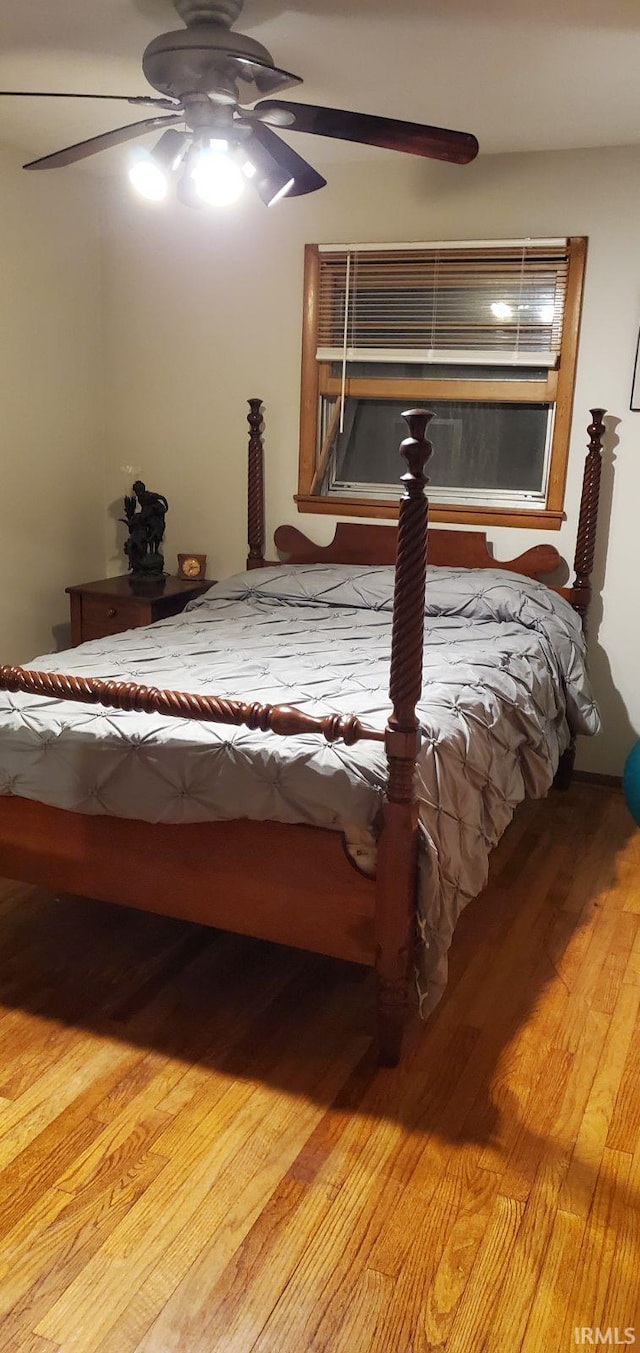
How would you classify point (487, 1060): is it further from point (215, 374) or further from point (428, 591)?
point (215, 374)

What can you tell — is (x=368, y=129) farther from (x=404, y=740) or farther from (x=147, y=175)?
(x=404, y=740)

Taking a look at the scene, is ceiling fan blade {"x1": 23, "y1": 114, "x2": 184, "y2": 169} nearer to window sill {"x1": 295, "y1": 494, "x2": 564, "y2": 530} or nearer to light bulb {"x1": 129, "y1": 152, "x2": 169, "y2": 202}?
light bulb {"x1": 129, "y1": 152, "x2": 169, "y2": 202}

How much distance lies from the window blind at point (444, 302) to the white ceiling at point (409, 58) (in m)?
0.41

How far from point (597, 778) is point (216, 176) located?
2533 millimetres

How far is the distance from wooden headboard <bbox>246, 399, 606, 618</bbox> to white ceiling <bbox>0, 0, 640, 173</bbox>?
98cm

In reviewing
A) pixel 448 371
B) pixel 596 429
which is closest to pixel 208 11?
pixel 448 371

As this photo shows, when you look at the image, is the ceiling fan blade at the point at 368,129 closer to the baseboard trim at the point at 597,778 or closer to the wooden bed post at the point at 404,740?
the wooden bed post at the point at 404,740

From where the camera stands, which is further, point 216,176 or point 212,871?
point 216,176

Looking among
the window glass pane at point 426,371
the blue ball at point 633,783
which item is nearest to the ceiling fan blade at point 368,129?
the window glass pane at point 426,371

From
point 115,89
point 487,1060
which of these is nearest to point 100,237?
point 115,89

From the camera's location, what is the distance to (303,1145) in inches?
73.8

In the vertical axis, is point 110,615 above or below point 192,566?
below

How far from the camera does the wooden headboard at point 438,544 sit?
363cm

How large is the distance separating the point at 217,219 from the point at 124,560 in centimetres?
151
